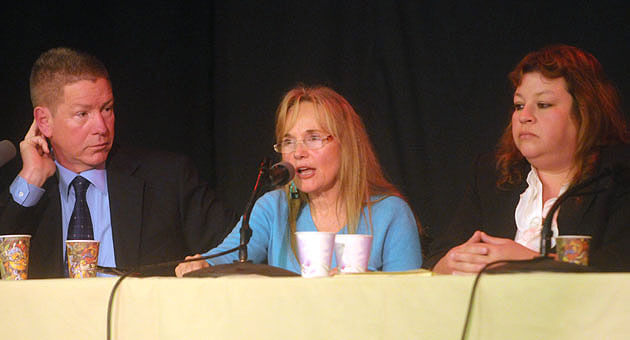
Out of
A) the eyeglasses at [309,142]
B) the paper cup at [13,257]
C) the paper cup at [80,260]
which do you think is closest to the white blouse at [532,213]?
the eyeglasses at [309,142]

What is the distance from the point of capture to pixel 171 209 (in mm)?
2885

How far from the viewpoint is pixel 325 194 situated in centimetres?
248

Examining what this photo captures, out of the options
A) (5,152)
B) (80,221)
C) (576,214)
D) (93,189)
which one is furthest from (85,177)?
(576,214)

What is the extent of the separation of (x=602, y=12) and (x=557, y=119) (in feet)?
2.65

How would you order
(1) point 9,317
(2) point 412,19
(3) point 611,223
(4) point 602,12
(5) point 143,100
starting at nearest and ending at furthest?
(1) point 9,317 → (3) point 611,223 → (4) point 602,12 → (2) point 412,19 → (5) point 143,100

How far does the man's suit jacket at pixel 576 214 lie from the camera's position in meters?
2.03

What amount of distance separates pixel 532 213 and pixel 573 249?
2.94 feet

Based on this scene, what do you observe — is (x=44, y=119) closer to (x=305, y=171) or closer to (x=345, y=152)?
(x=305, y=171)

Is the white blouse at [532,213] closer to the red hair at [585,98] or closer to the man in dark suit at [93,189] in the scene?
the red hair at [585,98]

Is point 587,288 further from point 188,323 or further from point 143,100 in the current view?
point 143,100

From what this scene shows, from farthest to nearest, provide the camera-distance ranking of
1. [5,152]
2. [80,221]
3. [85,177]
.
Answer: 1. [85,177]
2. [80,221]
3. [5,152]

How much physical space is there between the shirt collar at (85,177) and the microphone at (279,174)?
3.98 ft

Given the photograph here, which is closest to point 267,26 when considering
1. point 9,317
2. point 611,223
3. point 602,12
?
point 602,12

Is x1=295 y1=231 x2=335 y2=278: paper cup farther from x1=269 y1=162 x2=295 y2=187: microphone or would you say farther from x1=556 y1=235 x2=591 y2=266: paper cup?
x1=556 y1=235 x2=591 y2=266: paper cup
